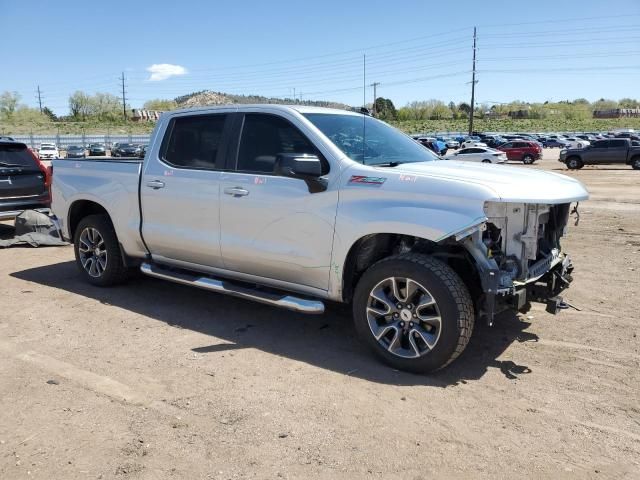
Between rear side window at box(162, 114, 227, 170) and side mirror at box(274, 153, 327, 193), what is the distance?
3.34ft

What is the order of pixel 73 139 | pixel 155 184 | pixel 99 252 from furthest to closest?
pixel 73 139 → pixel 99 252 → pixel 155 184

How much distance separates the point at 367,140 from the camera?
190 inches

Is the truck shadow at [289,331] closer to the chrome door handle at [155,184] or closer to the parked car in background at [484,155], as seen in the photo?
the chrome door handle at [155,184]

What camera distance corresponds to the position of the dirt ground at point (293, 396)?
2.99 metres

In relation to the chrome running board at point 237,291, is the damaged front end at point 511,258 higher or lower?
higher

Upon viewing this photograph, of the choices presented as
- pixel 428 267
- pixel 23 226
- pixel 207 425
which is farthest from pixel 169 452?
pixel 23 226

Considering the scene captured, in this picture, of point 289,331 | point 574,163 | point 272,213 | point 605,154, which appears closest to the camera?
point 272,213

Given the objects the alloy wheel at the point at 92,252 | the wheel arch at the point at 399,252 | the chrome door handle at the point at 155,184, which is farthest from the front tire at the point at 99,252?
the wheel arch at the point at 399,252

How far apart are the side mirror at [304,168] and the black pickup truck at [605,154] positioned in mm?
29253

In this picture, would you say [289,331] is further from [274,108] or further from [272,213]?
[274,108]

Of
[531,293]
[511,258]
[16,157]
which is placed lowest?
[531,293]

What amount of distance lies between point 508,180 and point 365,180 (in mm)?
1036

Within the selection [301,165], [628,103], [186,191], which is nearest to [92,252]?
[186,191]

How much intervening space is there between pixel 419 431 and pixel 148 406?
1750 millimetres
